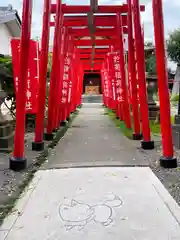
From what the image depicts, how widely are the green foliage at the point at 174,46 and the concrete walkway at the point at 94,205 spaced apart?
83.5 ft

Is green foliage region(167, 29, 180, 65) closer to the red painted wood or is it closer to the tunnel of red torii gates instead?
the tunnel of red torii gates

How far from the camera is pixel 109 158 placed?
5578mm

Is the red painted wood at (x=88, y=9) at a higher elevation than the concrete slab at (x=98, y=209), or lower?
higher

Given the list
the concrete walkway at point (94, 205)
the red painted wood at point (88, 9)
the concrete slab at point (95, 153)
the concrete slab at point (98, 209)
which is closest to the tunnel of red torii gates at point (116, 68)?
the red painted wood at point (88, 9)

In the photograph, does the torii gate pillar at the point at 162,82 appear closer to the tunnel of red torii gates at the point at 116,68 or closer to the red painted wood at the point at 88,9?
the tunnel of red torii gates at the point at 116,68

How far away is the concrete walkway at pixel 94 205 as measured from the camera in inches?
107

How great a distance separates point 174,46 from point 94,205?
91.4 feet

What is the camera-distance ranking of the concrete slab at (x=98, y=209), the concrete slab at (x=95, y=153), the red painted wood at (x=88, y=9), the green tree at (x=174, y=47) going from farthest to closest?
1. the green tree at (x=174, y=47)
2. the red painted wood at (x=88, y=9)
3. the concrete slab at (x=95, y=153)
4. the concrete slab at (x=98, y=209)

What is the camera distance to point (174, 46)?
29.1 meters

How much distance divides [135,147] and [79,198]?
3313mm

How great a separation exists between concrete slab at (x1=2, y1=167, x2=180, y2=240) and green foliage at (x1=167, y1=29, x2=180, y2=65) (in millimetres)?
26254

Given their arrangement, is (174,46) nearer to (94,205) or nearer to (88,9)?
(88,9)

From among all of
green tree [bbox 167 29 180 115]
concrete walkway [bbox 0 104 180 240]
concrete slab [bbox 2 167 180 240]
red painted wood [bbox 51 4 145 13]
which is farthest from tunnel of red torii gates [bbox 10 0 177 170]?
green tree [bbox 167 29 180 115]

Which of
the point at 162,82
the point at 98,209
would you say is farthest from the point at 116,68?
the point at 98,209
